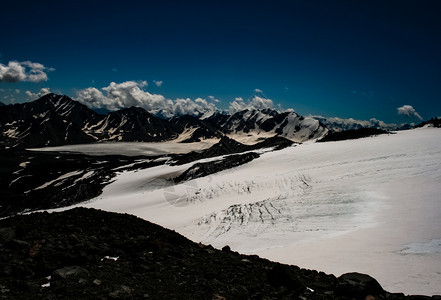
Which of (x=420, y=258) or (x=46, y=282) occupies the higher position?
(x=46, y=282)

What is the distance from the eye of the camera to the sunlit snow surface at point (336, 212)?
11.7m

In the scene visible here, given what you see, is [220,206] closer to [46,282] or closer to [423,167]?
[423,167]

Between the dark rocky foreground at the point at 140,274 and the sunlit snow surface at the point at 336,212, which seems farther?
the sunlit snow surface at the point at 336,212

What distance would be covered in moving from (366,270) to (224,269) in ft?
21.6

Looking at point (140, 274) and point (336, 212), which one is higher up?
point (140, 274)

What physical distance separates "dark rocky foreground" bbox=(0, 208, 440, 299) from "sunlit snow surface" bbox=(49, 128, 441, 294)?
4113 mm

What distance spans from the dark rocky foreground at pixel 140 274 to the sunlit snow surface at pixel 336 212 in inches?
162

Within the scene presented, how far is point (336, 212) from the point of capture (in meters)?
20.1

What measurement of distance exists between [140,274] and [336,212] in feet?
56.7

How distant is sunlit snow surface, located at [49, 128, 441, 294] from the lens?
11.7 m

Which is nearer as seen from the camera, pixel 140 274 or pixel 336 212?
pixel 140 274

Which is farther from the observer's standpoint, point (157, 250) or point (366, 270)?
point (366, 270)

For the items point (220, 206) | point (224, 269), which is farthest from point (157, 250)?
point (220, 206)

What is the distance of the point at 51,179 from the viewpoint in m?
107
